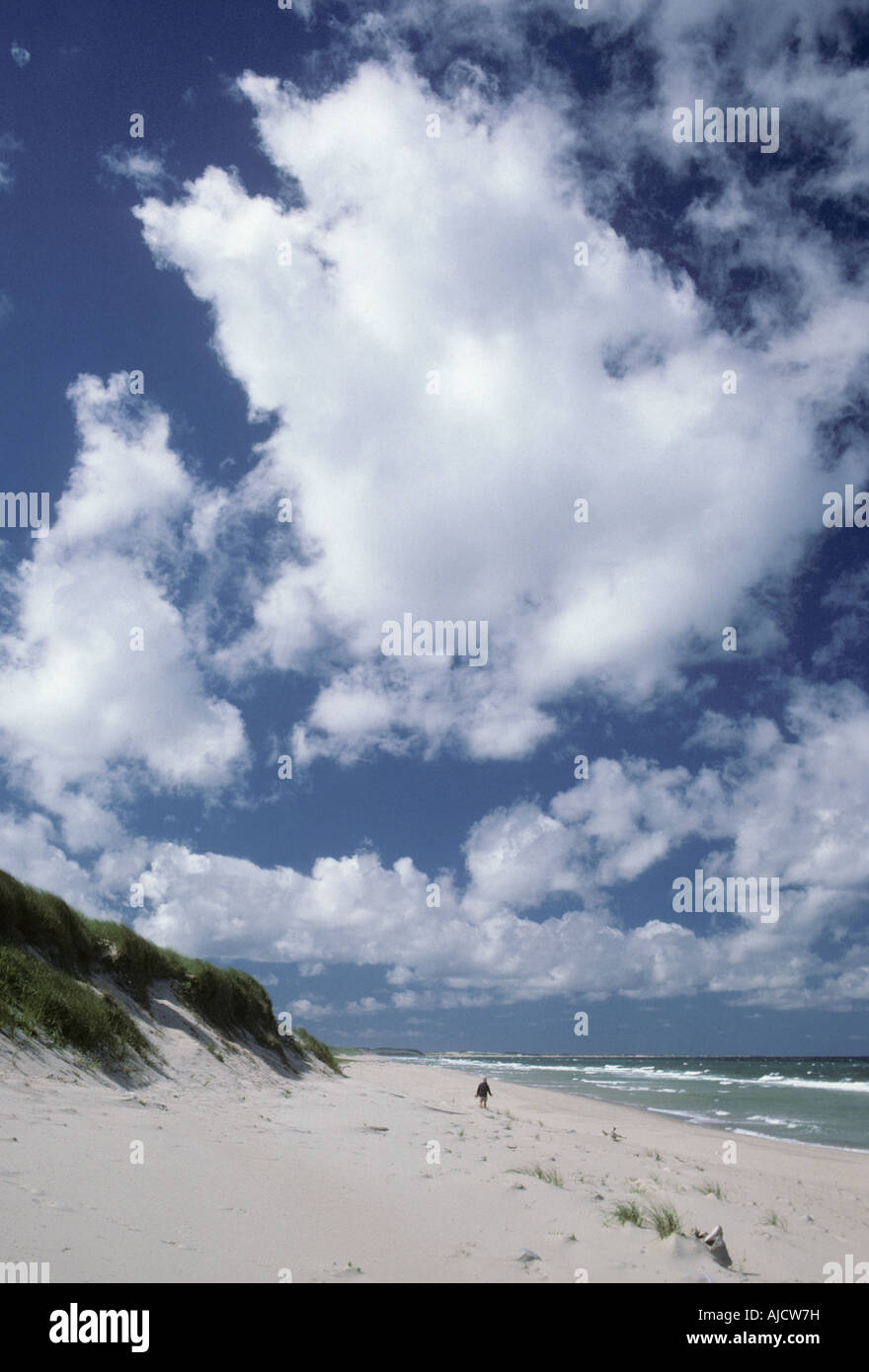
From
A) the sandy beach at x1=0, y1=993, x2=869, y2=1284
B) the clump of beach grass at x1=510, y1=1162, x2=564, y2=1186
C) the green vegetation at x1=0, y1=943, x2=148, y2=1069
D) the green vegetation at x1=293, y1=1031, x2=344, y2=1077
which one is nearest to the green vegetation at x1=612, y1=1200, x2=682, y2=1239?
the sandy beach at x1=0, y1=993, x2=869, y2=1284

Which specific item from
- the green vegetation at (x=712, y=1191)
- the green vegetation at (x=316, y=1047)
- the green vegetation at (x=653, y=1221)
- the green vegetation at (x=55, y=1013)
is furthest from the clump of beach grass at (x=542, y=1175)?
the green vegetation at (x=316, y=1047)

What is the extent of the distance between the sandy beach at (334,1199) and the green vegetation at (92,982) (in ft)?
3.43

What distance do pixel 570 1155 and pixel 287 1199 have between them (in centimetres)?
959

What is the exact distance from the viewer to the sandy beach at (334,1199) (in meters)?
5.41

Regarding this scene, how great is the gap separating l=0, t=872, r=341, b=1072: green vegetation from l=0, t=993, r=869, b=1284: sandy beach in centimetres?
104

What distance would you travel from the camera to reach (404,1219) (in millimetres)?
7020

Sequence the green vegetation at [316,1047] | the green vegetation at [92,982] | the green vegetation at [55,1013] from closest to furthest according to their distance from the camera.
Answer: the green vegetation at [55,1013]
the green vegetation at [92,982]
the green vegetation at [316,1047]

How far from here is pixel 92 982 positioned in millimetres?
17812

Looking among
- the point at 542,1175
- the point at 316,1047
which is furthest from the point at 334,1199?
the point at 316,1047

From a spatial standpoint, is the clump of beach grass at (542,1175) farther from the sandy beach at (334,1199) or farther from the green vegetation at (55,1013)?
the green vegetation at (55,1013)

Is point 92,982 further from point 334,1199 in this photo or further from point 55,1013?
point 334,1199

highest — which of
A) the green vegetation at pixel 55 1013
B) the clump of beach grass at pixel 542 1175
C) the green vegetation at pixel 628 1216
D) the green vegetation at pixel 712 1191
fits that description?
the green vegetation at pixel 55 1013
